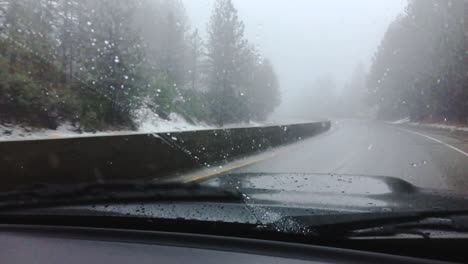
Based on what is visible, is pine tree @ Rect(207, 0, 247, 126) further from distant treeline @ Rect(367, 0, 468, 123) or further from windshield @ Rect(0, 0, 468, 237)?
distant treeline @ Rect(367, 0, 468, 123)

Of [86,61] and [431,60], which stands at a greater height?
[431,60]

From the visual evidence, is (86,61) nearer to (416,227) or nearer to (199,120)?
(199,120)

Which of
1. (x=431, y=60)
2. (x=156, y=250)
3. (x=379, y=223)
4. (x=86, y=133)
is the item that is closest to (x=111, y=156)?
(x=156, y=250)

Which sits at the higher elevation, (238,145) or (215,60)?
(215,60)

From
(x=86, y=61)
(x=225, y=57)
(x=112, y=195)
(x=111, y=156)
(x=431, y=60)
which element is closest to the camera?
(x=112, y=195)

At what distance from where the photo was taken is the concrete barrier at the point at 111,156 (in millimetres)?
7023

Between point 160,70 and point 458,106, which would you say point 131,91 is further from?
point 458,106

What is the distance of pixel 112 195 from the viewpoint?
11.9 ft

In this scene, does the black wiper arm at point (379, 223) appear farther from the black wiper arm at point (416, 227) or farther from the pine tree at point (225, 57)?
the pine tree at point (225, 57)

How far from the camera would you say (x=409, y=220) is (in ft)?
8.75

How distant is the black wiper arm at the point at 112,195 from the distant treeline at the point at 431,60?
38906 millimetres

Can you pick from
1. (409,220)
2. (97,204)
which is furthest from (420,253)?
(97,204)

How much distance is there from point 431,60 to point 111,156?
4694 centimetres

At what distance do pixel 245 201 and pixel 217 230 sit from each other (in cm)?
44
